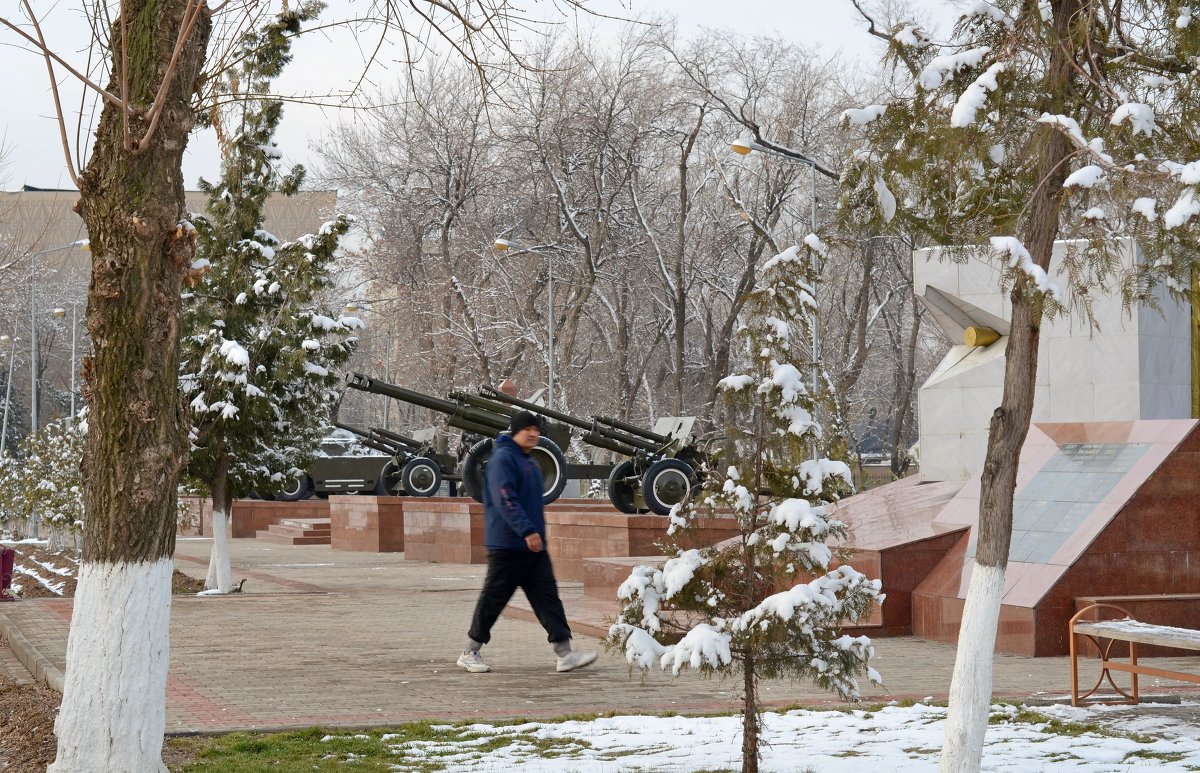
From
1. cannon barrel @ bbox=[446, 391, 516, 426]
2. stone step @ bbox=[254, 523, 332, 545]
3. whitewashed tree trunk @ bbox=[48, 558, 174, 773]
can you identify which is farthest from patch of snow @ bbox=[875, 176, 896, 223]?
stone step @ bbox=[254, 523, 332, 545]

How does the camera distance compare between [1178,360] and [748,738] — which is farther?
[1178,360]

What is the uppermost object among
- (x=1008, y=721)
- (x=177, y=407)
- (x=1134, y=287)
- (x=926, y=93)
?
(x=926, y=93)

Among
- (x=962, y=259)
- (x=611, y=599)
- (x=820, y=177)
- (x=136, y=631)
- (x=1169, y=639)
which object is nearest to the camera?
(x=136, y=631)

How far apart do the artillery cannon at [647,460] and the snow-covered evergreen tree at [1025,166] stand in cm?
1346

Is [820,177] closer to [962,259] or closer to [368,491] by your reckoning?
[368,491]

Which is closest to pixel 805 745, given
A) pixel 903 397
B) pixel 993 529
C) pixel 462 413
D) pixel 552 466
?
pixel 993 529

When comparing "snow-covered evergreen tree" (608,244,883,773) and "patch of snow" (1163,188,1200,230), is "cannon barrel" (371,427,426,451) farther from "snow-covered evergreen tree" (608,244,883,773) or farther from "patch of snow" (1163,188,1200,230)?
"patch of snow" (1163,188,1200,230)

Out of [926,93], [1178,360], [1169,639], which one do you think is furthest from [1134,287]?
[1178,360]

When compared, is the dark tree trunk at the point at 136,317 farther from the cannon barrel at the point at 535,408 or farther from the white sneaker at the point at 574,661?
the cannon barrel at the point at 535,408

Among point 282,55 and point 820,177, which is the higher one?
point 820,177

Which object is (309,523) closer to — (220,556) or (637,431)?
(637,431)

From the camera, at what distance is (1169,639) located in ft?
23.5

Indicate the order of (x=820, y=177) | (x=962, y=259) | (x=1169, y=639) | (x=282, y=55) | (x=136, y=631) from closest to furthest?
(x=136, y=631)
(x=962, y=259)
(x=1169, y=639)
(x=282, y=55)
(x=820, y=177)

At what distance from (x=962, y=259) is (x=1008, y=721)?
2495 mm
